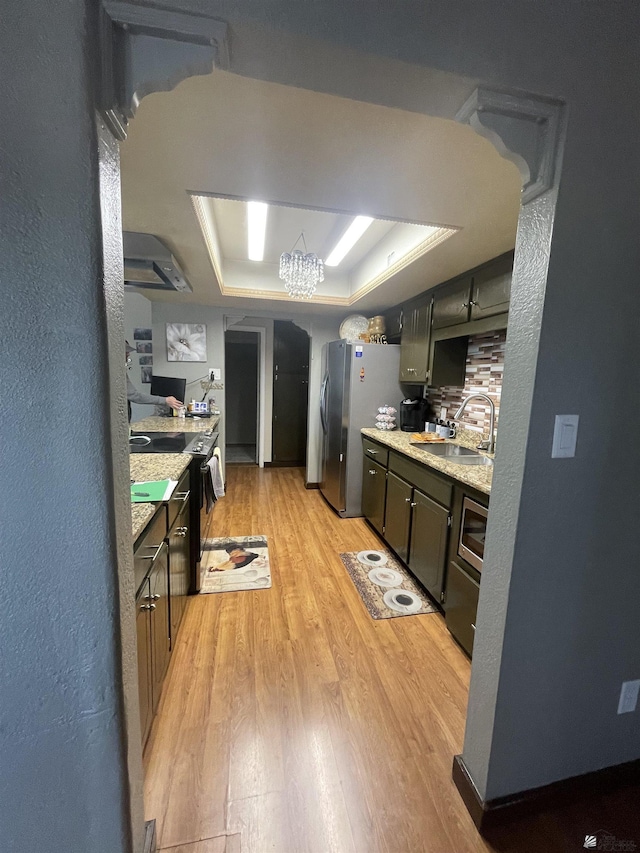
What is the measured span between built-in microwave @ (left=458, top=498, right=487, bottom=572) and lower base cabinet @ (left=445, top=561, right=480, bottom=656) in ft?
0.32

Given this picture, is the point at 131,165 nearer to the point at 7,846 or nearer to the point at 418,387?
the point at 7,846

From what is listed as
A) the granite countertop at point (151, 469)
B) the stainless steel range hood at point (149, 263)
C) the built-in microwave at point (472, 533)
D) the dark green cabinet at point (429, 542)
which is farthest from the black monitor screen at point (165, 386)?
the built-in microwave at point (472, 533)

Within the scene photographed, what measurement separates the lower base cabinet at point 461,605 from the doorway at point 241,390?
179 inches

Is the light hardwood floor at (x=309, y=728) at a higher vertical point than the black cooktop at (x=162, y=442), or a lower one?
lower

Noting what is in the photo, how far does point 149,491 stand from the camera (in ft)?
4.39

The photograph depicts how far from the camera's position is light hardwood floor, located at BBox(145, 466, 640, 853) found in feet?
3.44

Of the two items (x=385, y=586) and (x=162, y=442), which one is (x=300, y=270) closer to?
(x=162, y=442)

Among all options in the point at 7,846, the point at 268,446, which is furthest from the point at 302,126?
the point at 268,446

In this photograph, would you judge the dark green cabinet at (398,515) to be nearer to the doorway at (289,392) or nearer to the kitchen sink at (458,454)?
the kitchen sink at (458,454)

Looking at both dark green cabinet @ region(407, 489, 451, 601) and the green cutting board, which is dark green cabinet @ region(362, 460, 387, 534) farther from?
the green cutting board

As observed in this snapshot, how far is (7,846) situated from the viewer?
28.1 inches

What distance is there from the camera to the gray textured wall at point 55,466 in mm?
588

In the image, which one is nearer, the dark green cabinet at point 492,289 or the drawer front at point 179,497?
the drawer front at point 179,497

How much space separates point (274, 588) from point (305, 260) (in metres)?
2.32
